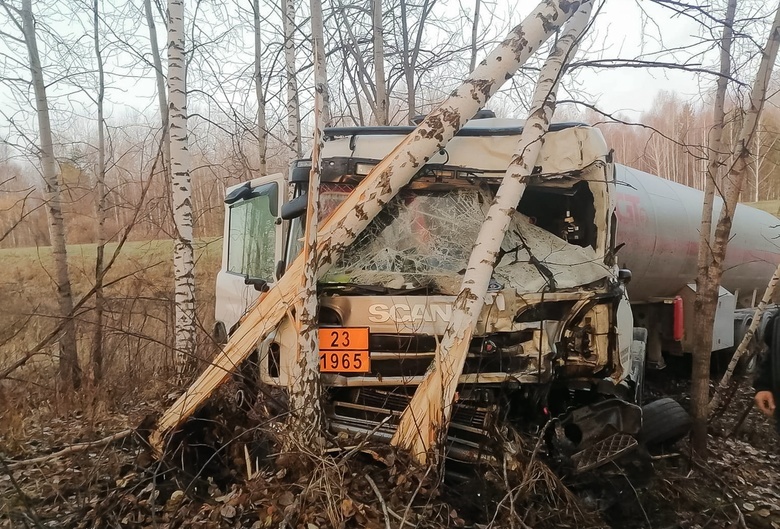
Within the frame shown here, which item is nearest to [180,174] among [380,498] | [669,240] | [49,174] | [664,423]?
[49,174]

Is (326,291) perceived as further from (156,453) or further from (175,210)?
(175,210)

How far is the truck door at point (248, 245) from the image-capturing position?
4844 mm

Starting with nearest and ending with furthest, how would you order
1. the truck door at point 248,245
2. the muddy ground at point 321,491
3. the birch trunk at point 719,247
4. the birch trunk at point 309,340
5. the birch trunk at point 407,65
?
the muddy ground at point 321,491, the birch trunk at point 309,340, the truck door at point 248,245, the birch trunk at point 719,247, the birch trunk at point 407,65

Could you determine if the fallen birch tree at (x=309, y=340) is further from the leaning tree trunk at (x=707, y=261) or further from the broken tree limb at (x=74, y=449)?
the leaning tree trunk at (x=707, y=261)

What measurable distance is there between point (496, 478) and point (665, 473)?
1.84 meters

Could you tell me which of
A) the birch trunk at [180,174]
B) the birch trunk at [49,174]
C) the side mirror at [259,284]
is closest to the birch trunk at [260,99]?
the birch trunk at [49,174]

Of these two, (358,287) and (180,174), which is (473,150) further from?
(180,174)

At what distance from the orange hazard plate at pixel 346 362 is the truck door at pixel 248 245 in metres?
0.97

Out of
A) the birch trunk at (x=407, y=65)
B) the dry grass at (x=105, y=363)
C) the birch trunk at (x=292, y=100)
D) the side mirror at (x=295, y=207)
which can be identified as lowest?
the dry grass at (x=105, y=363)

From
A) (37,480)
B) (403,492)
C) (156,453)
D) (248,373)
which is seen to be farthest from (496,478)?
(37,480)

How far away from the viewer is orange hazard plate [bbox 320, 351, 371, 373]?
397 cm

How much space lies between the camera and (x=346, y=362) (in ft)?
13.1

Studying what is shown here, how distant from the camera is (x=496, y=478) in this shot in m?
3.67

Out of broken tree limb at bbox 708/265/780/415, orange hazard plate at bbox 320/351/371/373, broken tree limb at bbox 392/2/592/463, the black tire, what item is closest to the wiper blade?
orange hazard plate at bbox 320/351/371/373
